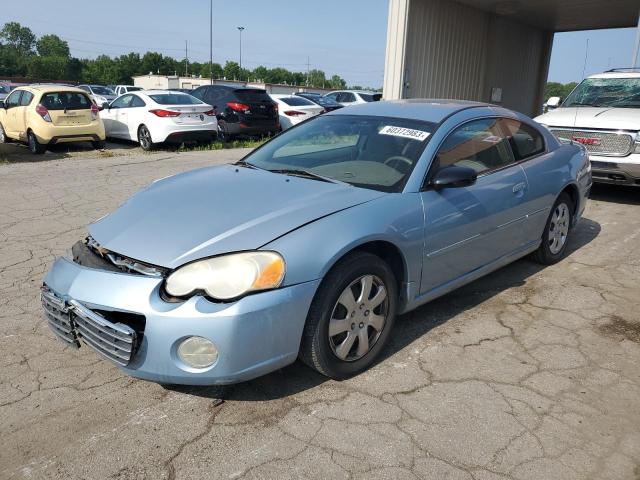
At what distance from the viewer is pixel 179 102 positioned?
1227cm

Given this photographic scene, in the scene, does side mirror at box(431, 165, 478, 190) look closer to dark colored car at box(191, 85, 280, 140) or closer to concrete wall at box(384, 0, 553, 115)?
concrete wall at box(384, 0, 553, 115)

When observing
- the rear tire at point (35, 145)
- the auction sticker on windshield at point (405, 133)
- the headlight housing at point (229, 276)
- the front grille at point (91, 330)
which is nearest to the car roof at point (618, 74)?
the auction sticker on windshield at point (405, 133)

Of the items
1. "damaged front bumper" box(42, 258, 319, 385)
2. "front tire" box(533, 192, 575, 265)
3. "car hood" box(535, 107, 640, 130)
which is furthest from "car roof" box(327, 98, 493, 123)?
"car hood" box(535, 107, 640, 130)

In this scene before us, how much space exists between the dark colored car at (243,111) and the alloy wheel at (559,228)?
9.96 meters

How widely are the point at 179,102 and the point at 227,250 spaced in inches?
417

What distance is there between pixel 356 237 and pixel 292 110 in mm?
13445

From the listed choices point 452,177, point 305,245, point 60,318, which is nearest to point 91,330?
point 60,318

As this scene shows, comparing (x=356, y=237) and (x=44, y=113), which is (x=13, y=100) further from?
(x=356, y=237)

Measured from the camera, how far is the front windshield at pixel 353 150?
3.43 meters

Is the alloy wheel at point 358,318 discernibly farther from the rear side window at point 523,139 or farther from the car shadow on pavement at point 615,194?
the car shadow on pavement at point 615,194

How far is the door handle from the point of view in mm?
4055

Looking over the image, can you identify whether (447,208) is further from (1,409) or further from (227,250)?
(1,409)

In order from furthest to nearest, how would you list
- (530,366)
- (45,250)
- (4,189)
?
(4,189) < (45,250) < (530,366)

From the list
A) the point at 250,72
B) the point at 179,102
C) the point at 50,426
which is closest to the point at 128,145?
the point at 179,102
